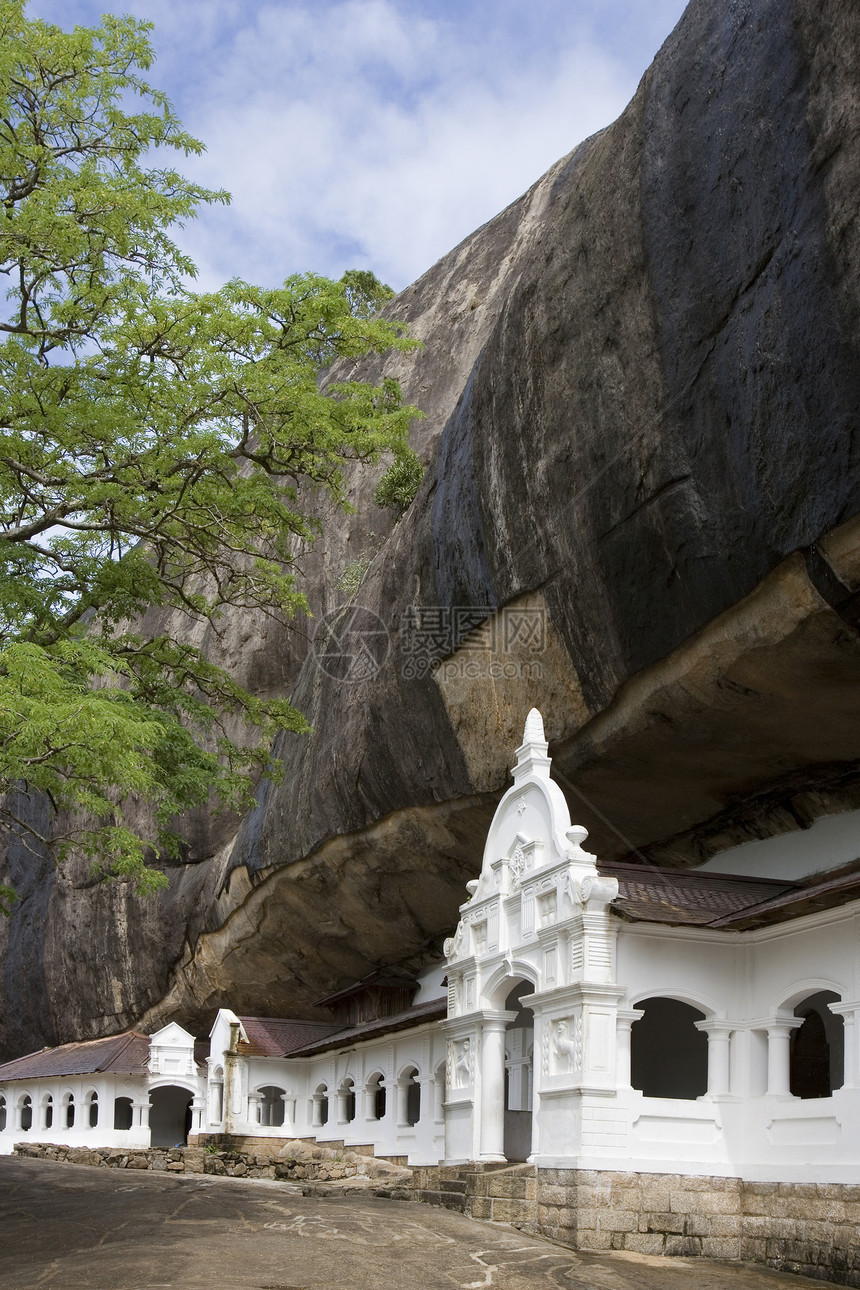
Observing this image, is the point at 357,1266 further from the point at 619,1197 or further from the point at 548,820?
the point at 548,820

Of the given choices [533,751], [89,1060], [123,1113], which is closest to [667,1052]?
[533,751]

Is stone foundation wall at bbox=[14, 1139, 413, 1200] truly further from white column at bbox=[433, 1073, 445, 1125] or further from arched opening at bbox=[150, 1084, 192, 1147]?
arched opening at bbox=[150, 1084, 192, 1147]

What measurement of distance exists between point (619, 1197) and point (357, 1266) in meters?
4.02

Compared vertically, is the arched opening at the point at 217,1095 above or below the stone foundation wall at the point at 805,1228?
below

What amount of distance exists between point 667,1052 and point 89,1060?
2092 cm

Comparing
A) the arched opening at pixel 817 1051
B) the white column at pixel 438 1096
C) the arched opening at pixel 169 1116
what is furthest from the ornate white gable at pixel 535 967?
the arched opening at pixel 169 1116

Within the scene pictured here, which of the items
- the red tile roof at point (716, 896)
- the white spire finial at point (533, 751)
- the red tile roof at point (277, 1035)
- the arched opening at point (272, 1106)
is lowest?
the arched opening at point (272, 1106)

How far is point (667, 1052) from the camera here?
67.6ft

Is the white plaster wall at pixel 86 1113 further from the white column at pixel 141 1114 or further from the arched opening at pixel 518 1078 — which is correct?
the arched opening at pixel 518 1078

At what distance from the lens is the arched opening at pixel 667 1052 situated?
2030 centimetres

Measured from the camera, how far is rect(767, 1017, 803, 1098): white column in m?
15.7

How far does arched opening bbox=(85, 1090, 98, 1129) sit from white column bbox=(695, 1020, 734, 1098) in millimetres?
24753

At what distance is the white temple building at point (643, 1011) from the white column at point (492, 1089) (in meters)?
0.02

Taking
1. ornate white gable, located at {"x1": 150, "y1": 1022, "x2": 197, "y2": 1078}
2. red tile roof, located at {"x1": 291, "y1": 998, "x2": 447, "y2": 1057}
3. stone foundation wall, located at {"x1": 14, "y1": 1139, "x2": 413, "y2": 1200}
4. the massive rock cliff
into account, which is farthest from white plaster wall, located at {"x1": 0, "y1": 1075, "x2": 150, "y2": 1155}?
the massive rock cliff
